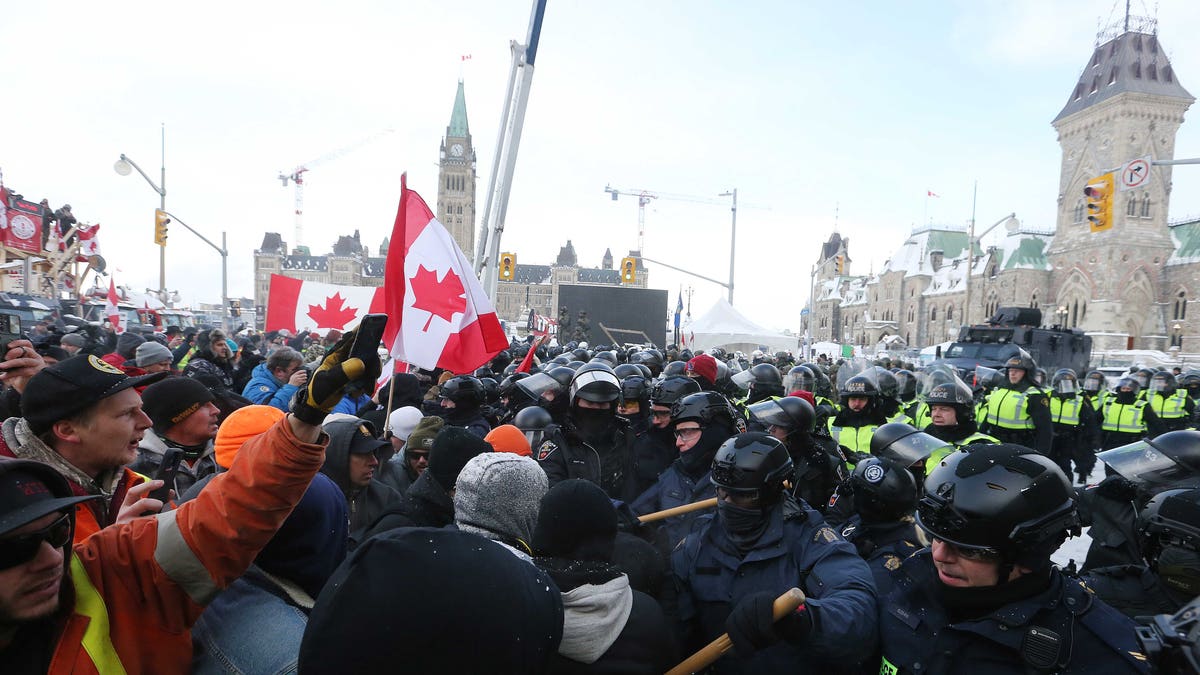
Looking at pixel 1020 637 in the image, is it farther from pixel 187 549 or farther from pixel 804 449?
pixel 804 449

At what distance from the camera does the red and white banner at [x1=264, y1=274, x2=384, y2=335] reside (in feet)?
38.3

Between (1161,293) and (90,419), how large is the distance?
241 ft

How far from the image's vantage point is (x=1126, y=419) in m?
10.9

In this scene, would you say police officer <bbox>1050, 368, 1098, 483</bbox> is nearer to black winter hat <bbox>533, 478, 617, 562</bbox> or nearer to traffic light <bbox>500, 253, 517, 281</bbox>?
black winter hat <bbox>533, 478, 617, 562</bbox>

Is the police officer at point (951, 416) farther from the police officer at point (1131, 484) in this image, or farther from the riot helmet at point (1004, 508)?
the riot helmet at point (1004, 508)

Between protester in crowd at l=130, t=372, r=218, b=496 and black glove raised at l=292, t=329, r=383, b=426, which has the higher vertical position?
black glove raised at l=292, t=329, r=383, b=426

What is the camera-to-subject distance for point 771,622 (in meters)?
2.10

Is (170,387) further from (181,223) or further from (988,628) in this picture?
(181,223)

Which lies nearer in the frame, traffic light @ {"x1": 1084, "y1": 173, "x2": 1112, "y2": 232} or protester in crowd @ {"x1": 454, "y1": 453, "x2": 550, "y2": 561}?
protester in crowd @ {"x1": 454, "y1": 453, "x2": 550, "y2": 561}

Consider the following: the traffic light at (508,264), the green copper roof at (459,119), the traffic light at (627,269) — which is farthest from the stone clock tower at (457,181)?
the traffic light at (508,264)

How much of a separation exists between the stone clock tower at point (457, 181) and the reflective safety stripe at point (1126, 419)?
367 feet

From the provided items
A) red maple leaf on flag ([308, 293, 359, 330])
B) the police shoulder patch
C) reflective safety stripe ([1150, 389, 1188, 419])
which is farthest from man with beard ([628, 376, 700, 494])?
reflective safety stripe ([1150, 389, 1188, 419])

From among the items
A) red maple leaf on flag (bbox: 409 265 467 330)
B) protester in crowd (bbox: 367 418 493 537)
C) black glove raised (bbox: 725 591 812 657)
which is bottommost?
black glove raised (bbox: 725 591 812 657)

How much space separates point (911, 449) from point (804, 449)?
36.5 inches
